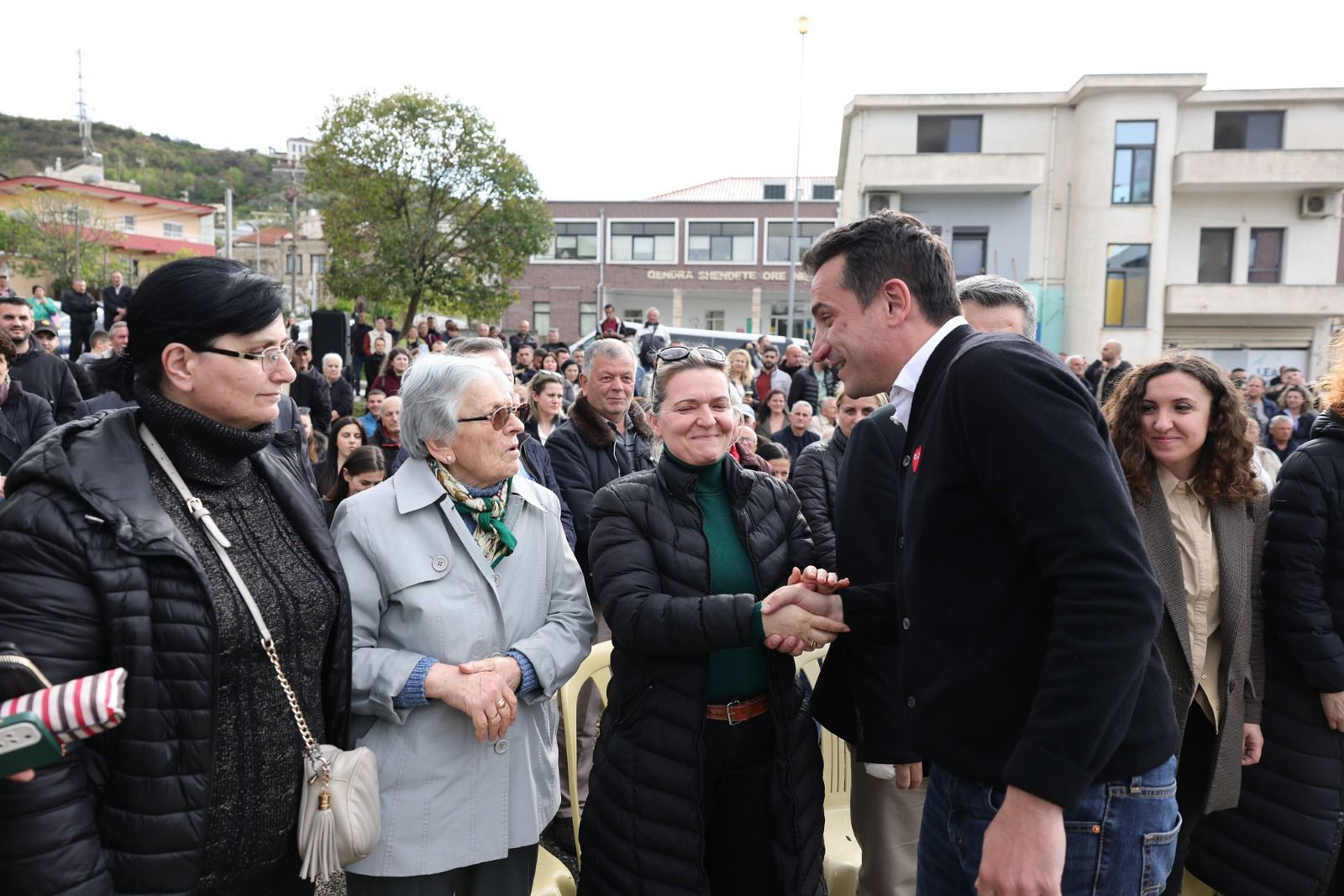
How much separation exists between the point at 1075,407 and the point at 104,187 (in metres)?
69.2

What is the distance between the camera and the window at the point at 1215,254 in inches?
1124

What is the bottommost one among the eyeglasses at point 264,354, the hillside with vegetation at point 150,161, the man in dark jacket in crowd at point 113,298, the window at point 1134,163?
the eyeglasses at point 264,354

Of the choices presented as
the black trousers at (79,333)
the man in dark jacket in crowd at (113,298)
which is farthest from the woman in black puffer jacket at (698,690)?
the man in dark jacket in crowd at (113,298)

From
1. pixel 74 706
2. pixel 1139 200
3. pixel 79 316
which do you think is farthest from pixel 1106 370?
pixel 79 316

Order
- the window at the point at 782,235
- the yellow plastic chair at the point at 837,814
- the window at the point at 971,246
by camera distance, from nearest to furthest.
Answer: the yellow plastic chair at the point at 837,814
the window at the point at 971,246
the window at the point at 782,235

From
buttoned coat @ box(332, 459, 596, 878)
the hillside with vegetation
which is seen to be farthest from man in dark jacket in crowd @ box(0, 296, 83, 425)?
the hillside with vegetation

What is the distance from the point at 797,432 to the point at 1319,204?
88.8 ft

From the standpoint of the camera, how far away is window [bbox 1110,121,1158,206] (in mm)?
26656

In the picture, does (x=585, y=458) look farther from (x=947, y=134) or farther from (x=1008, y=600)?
(x=947, y=134)

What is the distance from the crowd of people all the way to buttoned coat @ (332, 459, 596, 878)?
0.01 m

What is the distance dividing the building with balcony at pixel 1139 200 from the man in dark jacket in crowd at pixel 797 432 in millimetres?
20286

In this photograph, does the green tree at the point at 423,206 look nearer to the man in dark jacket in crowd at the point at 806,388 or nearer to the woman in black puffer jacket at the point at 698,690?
Result: the man in dark jacket in crowd at the point at 806,388

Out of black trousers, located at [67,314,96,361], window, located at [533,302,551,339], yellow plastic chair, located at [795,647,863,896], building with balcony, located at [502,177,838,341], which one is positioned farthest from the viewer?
window, located at [533,302,551,339]

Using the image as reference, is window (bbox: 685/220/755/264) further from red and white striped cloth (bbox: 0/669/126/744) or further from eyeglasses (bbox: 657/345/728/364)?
red and white striped cloth (bbox: 0/669/126/744)
